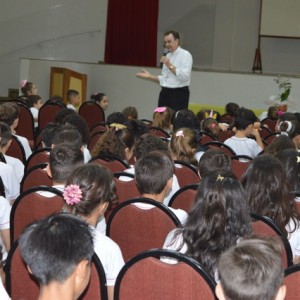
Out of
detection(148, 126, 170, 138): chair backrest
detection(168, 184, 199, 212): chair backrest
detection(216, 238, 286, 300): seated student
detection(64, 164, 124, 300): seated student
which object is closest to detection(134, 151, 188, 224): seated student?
detection(168, 184, 199, 212): chair backrest

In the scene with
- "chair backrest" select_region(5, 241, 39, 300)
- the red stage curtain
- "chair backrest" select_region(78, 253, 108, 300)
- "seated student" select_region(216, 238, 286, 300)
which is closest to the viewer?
"seated student" select_region(216, 238, 286, 300)

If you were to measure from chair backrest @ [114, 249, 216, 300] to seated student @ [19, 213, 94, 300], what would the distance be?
281 mm

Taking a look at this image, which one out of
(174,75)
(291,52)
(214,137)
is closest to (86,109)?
(174,75)

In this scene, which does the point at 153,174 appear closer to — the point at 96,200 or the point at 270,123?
the point at 96,200

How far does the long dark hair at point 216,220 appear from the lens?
8.30 ft

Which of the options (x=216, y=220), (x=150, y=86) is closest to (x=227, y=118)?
(x=150, y=86)

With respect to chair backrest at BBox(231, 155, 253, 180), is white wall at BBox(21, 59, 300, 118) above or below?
above

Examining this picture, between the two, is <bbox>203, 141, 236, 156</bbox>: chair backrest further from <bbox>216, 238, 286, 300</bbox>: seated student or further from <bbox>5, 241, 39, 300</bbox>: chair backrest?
<bbox>216, 238, 286, 300</bbox>: seated student

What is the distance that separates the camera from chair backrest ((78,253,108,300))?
2.28m

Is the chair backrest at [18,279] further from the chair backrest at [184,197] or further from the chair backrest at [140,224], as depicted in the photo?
the chair backrest at [184,197]

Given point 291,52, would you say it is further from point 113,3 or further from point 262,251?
point 262,251

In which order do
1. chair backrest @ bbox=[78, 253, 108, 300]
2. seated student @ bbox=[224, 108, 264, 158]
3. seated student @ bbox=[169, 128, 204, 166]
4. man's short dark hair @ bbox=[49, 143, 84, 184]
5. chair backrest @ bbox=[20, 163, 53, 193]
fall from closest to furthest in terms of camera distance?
1. chair backrest @ bbox=[78, 253, 108, 300]
2. man's short dark hair @ bbox=[49, 143, 84, 184]
3. chair backrest @ bbox=[20, 163, 53, 193]
4. seated student @ bbox=[169, 128, 204, 166]
5. seated student @ bbox=[224, 108, 264, 158]

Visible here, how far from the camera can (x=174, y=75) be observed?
25.0ft

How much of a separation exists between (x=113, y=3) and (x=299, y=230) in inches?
382
